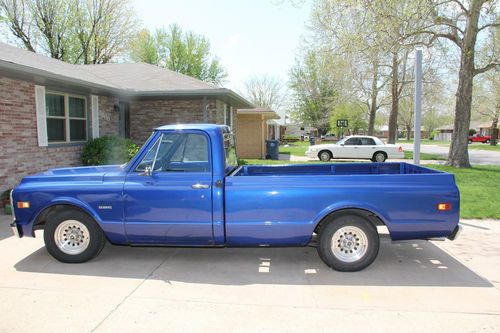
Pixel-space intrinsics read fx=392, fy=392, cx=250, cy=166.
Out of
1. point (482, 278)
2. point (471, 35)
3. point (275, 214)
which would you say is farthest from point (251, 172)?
point (471, 35)

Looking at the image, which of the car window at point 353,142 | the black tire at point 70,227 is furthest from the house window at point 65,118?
the car window at point 353,142

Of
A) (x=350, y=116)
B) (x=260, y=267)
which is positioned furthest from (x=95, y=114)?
(x=350, y=116)

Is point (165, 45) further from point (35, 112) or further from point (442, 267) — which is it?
point (442, 267)

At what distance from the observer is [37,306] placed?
12.9ft

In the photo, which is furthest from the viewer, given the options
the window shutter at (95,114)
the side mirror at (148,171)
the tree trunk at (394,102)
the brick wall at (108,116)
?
the tree trunk at (394,102)

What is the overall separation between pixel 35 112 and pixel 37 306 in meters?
7.16

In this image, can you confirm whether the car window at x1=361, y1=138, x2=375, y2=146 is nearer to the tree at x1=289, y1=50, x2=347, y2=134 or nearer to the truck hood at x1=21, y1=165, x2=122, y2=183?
the truck hood at x1=21, y1=165, x2=122, y2=183

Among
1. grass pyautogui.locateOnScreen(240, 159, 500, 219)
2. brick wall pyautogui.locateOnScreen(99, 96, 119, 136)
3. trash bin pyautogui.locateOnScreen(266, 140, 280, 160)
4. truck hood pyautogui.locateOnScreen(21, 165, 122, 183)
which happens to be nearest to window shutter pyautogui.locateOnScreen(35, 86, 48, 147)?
brick wall pyautogui.locateOnScreen(99, 96, 119, 136)

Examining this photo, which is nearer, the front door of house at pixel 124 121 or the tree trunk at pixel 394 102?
the front door of house at pixel 124 121

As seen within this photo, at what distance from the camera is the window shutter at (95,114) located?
1216 cm

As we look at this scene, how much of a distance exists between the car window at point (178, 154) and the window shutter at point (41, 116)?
6.23 meters

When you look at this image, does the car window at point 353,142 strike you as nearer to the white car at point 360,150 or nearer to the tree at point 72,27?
the white car at point 360,150

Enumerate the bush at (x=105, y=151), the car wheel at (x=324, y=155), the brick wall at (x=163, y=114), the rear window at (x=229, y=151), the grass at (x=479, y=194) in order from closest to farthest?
the rear window at (x=229, y=151)
the grass at (x=479, y=194)
the bush at (x=105, y=151)
the brick wall at (x=163, y=114)
the car wheel at (x=324, y=155)

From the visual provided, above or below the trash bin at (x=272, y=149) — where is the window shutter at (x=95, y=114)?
above
